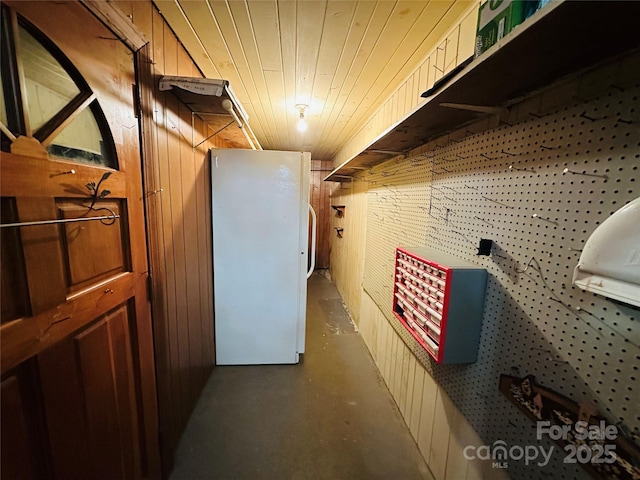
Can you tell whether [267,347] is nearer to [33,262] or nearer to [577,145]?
[33,262]

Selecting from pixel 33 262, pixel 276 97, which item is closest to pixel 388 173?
pixel 276 97

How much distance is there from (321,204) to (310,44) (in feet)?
13.5

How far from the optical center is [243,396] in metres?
1.94

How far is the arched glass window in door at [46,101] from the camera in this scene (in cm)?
59

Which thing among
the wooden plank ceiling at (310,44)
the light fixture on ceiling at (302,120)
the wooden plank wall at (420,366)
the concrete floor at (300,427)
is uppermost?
the light fixture on ceiling at (302,120)

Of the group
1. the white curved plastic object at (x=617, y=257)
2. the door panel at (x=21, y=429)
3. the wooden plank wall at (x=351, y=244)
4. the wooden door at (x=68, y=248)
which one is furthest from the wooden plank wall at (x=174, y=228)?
the wooden plank wall at (x=351, y=244)

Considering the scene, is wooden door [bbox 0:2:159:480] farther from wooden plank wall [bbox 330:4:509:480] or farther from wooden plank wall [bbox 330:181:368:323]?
wooden plank wall [bbox 330:181:368:323]

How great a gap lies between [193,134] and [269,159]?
23.1 inches

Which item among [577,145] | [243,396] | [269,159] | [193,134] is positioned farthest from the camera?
[269,159]

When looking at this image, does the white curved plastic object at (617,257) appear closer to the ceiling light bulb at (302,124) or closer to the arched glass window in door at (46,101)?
the arched glass window in door at (46,101)

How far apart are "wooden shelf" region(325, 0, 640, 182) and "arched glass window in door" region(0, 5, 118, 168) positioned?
1183 millimetres

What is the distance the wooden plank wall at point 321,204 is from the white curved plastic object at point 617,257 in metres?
4.69

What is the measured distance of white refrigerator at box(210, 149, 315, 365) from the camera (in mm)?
2084

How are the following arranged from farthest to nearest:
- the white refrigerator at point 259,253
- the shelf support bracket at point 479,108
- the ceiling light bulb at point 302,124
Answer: the ceiling light bulb at point 302,124
the white refrigerator at point 259,253
the shelf support bracket at point 479,108
